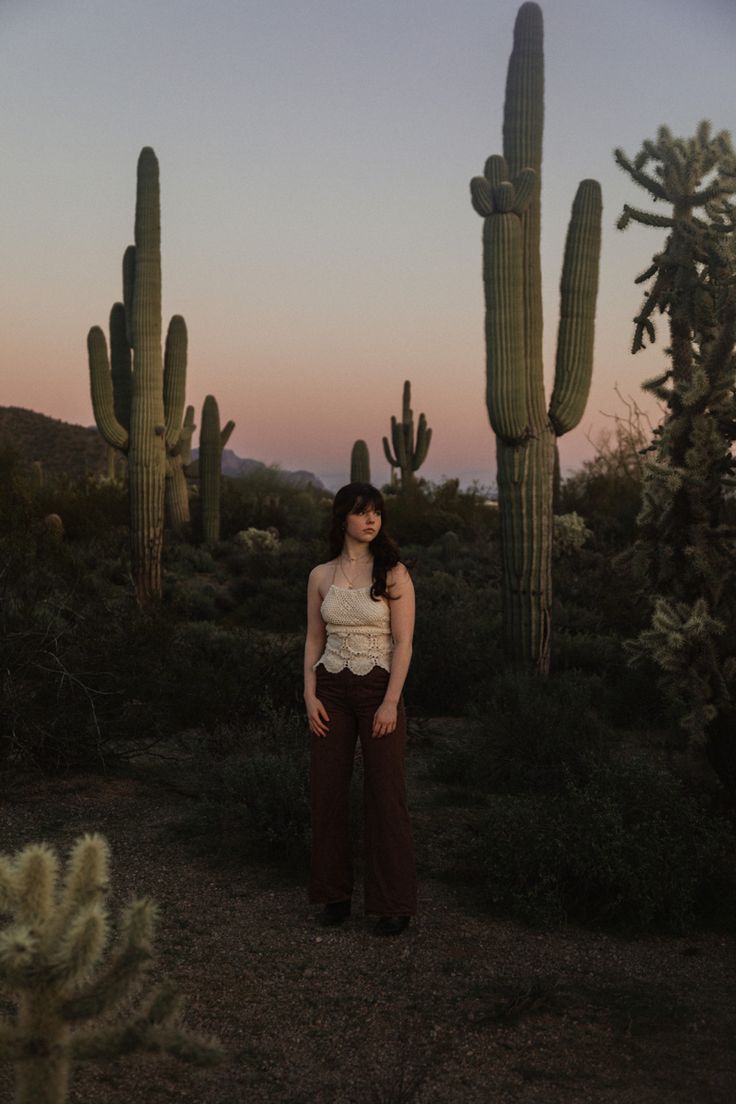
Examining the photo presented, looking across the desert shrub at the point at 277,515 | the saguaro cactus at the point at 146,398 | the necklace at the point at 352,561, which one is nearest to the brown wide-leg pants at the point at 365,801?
the necklace at the point at 352,561

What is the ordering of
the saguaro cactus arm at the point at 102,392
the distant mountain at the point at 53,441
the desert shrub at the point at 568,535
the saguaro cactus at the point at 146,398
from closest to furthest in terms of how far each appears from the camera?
the saguaro cactus at the point at 146,398, the saguaro cactus arm at the point at 102,392, the desert shrub at the point at 568,535, the distant mountain at the point at 53,441

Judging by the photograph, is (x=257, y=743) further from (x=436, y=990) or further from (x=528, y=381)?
(x=528, y=381)

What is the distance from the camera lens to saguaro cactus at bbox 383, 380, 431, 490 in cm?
2900

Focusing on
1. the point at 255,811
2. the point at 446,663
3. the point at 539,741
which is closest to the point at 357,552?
the point at 255,811

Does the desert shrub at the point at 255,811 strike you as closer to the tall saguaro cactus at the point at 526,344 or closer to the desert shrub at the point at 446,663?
the desert shrub at the point at 446,663

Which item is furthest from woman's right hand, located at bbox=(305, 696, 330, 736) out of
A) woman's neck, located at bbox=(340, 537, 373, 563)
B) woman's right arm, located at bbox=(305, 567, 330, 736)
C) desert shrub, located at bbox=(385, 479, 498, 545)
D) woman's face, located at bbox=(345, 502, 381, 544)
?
desert shrub, located at bbox=(385, 479, 498, 545)

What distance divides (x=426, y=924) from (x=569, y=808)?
39.0 inches

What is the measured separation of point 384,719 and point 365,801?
0.42 m

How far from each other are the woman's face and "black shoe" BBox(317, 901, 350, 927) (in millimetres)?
1685

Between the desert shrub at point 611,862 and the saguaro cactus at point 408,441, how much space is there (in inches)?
918

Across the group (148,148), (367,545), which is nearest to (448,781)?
(367,545)

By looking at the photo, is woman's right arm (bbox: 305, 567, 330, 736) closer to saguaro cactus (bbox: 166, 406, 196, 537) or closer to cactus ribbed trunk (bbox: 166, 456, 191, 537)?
saguaro cactus (bbox: 166, 406, 196, 537)

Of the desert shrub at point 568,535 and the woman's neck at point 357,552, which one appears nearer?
the woman's neck at point 357,552

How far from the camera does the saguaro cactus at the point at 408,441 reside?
95.1 ft
